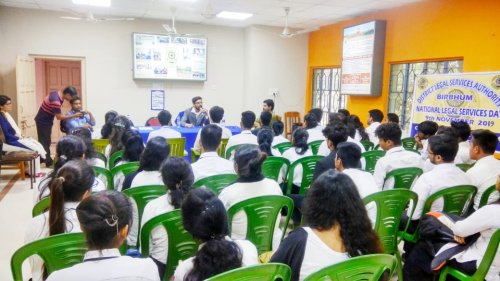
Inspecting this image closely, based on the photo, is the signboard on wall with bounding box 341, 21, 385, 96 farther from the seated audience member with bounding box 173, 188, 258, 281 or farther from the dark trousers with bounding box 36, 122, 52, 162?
the seated audience member with bounding box 173, 188, 258, 281

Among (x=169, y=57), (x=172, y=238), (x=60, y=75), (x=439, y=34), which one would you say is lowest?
(x=172, y=238)

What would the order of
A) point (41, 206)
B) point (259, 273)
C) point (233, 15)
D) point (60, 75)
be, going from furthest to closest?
point (60, 75)
point (233, 15)
point (41, 206)
point (259, 273)

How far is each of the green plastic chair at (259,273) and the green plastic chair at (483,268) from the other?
1.23 m

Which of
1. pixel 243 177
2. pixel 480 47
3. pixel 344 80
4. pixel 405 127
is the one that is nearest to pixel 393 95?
pixel 405 127

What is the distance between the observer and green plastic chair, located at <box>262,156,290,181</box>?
3387mm

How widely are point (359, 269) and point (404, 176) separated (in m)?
1.97

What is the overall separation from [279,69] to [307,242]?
7.62 metres

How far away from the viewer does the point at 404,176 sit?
309 cm

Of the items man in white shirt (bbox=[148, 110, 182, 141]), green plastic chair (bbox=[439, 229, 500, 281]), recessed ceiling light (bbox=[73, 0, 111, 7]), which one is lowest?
green plastic chair (bbox=[439, 229, 500, 281])

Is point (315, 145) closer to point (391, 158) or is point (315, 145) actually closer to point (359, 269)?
point (391, 158)

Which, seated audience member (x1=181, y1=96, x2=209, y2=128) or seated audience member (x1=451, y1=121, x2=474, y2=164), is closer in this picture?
seated audience member (x1=451, y1=121, x2=474, y2=164)

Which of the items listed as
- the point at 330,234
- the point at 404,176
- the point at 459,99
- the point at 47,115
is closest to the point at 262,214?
the point at 330,234

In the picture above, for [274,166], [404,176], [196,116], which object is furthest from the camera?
[196,116]

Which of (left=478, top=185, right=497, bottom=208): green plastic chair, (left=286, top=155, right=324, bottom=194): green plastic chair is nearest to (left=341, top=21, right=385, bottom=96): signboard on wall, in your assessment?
(left=286, top=155, right=324, bottom=194): green plastic chair
